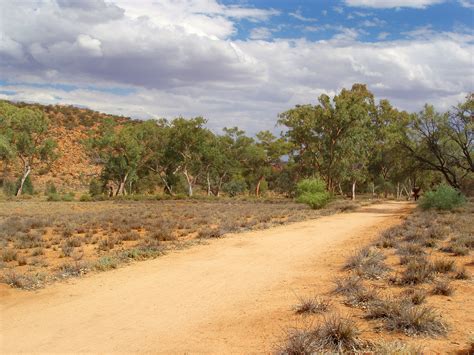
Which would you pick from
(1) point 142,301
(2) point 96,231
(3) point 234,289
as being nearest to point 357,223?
(2) point 96,231

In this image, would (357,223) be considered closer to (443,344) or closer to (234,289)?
(234,289)

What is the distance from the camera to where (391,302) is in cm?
693

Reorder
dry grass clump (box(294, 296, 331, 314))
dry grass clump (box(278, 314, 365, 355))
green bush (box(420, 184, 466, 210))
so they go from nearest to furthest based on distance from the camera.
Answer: dry grass clump (box(278, 314, 365, 355))
dry grass clump (box(294, 296, 331, 314))
green bush (box(420, 184, 466, 210))

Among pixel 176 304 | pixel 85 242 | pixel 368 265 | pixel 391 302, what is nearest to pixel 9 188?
pixel 85 242

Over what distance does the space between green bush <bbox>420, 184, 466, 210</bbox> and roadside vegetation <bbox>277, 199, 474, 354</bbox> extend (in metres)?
14.3

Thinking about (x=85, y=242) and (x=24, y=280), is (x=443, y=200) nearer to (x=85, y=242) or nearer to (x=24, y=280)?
(x=85, y=242)

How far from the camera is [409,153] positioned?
36188 millimetres

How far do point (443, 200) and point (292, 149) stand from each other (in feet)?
82.7

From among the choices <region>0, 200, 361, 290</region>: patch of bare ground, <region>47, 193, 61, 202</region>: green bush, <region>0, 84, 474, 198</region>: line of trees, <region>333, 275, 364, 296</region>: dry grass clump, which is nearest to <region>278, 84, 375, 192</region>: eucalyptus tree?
<region>0, 84, 474, 198</region>: line of trees

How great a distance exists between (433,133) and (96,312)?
3218 cm

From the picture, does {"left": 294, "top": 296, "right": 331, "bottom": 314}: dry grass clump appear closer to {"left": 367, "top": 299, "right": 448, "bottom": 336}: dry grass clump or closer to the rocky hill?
{"left": 367, "top": 299, "right": 448, "bottom": 336}: dry grass clump

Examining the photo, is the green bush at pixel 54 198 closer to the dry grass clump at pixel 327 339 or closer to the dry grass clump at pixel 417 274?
the dry grass clump at pixel 417 274

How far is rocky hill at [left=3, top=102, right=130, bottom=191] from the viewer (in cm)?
6620

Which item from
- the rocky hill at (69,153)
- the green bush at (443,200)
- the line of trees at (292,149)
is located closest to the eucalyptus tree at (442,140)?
the line of trees at (292,149)
